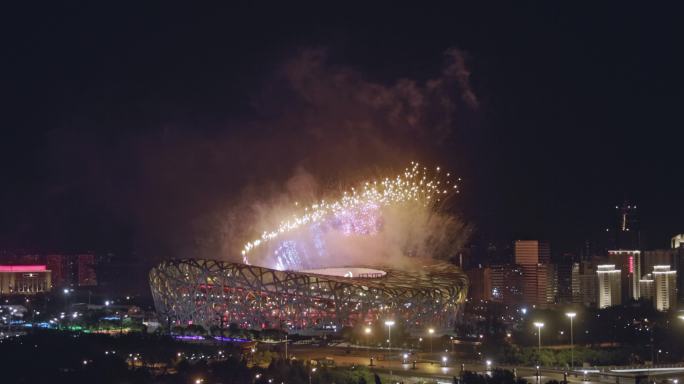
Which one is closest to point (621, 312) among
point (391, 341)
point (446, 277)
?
point (446, 277)

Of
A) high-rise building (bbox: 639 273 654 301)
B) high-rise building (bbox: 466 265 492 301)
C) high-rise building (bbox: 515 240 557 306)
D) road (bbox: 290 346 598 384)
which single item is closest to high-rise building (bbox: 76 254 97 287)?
high-rise building (bbox: 466 265 492 301)

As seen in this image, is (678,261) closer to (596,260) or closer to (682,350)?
(596,260)

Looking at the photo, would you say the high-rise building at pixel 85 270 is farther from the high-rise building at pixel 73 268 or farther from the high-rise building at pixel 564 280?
the high-rise building at pixel 564 280

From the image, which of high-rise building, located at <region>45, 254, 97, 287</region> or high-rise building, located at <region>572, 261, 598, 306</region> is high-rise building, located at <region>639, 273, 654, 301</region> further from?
high-rise building, located at <region>45, 254, 97, 287</region>

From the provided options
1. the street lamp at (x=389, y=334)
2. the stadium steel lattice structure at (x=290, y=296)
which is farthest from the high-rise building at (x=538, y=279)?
the street lamp at (x=389, y=334)

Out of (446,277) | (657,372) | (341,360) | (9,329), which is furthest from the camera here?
(9,329)

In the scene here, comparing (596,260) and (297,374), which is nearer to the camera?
(297,374)
